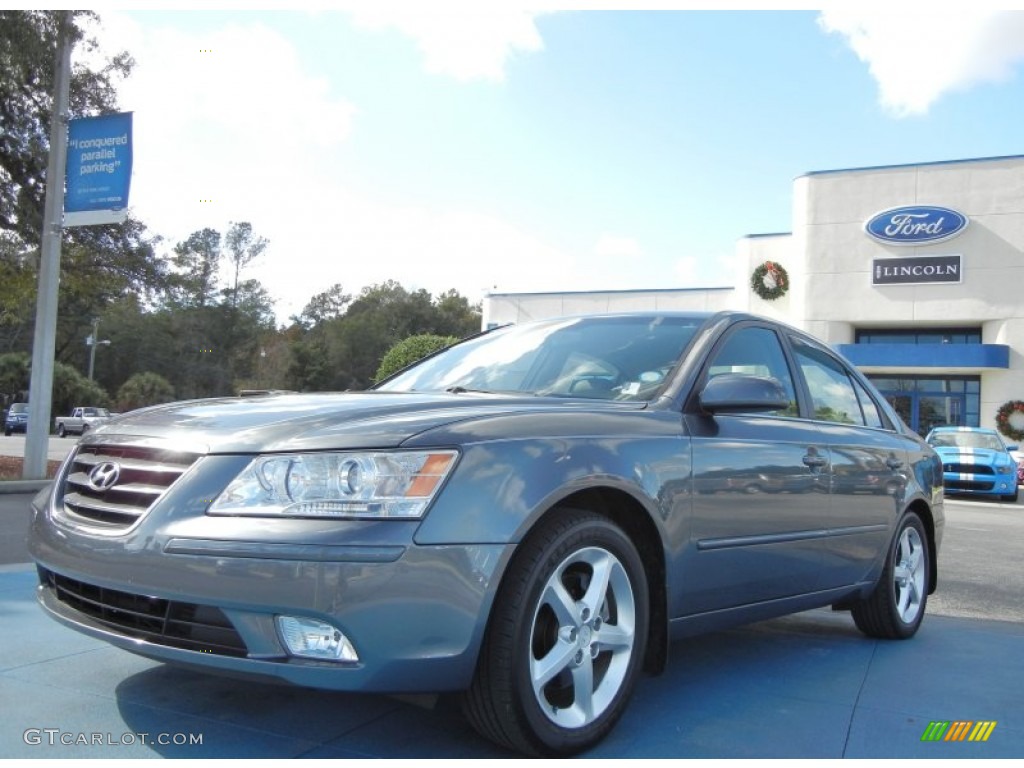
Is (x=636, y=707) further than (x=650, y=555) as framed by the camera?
Yes

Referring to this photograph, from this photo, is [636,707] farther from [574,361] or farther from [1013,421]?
[1013,421]

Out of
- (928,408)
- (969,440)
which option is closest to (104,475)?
(969,440)

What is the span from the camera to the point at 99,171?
42.0 ft

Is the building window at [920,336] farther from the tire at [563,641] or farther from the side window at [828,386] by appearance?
the tire at [563,641]

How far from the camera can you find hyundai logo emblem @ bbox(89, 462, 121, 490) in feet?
9.71

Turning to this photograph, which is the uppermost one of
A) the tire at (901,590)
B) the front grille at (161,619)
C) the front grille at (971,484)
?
the front grille at (161,619)

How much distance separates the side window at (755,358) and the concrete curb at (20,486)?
1063cm

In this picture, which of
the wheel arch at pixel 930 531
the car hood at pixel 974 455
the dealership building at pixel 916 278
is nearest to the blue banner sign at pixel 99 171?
the wheel arch at pixel 930 531

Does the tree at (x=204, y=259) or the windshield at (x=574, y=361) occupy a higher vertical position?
the tree at (x=204, y=259)

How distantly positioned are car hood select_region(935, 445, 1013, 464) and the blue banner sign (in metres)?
15.0

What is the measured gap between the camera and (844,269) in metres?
32.8

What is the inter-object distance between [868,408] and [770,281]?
100 ft

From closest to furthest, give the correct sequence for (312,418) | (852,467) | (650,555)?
1. (312,418)
2. (650,555)
3. (852,467)

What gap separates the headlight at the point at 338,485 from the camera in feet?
8.48
